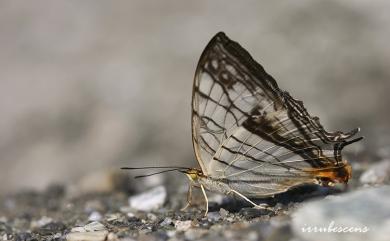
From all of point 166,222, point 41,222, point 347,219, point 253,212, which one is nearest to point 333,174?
point 253,212

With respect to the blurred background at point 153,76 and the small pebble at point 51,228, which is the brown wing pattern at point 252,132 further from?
the blurred background at point 153,76

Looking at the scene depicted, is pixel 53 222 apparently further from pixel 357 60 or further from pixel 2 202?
pixel 357 60

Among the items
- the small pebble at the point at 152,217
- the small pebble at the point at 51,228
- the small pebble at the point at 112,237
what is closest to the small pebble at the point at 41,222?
the small pebble at the point at 51,228

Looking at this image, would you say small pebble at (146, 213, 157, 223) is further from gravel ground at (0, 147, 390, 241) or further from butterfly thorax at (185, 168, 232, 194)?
butterfly thorax at (185, 168, 232, 194)

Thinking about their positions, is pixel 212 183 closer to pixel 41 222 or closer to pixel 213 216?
pixel 213 216

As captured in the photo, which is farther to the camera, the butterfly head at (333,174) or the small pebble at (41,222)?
the small pebble at (41,222)

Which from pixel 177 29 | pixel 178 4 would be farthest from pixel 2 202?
pixel 178 4
